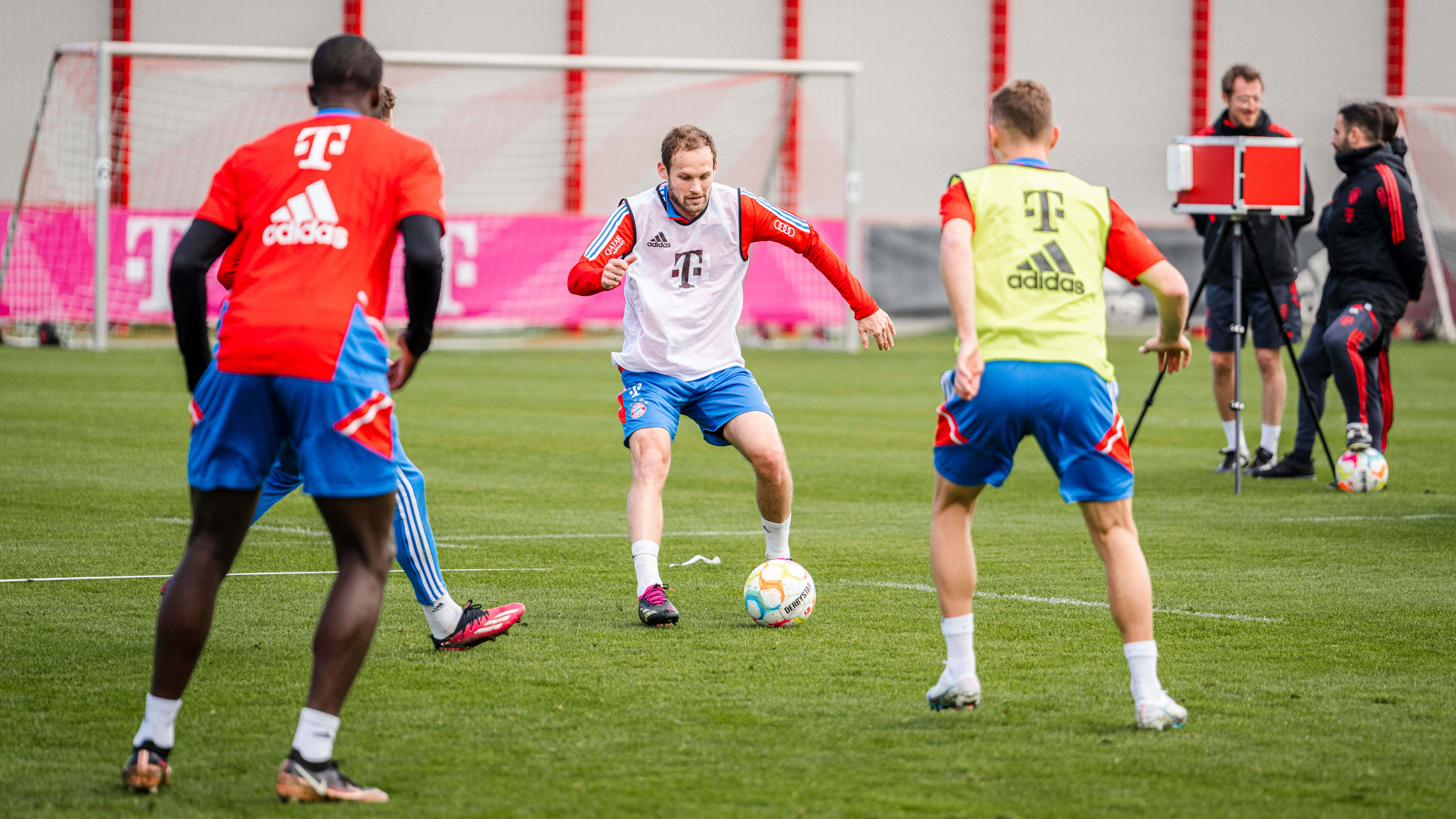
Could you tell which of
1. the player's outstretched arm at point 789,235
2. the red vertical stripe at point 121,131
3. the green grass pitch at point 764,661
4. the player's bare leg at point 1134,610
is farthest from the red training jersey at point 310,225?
the red vertical stripe at point 121,131

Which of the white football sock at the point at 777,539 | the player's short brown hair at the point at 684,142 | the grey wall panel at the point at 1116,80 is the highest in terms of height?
the grey wall panel at the point at 1116,80

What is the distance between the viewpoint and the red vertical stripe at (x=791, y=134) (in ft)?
80.3

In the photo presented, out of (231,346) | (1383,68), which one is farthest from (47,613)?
(1383,68)

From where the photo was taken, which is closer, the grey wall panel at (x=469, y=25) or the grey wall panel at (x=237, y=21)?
the grey wall panel at (x=237, y=21)

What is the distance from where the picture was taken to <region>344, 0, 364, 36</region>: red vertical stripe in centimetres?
2636

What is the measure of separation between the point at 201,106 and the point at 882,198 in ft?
39.9

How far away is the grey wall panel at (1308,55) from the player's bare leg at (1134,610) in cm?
2720

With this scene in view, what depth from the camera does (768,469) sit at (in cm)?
620

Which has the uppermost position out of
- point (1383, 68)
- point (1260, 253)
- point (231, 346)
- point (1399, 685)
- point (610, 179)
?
point (1383, 68)

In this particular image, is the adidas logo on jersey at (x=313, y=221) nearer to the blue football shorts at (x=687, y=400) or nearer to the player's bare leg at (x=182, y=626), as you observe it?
the player's bare leg at (x=182, y=626)

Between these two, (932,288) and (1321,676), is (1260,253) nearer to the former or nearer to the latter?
(1321,676)

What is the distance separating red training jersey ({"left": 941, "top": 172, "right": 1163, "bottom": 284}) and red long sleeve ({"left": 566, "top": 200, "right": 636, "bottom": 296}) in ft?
5.73

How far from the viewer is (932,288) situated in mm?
26578

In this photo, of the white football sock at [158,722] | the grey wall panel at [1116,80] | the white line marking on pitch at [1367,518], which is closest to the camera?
the white football sock at [158,722]
